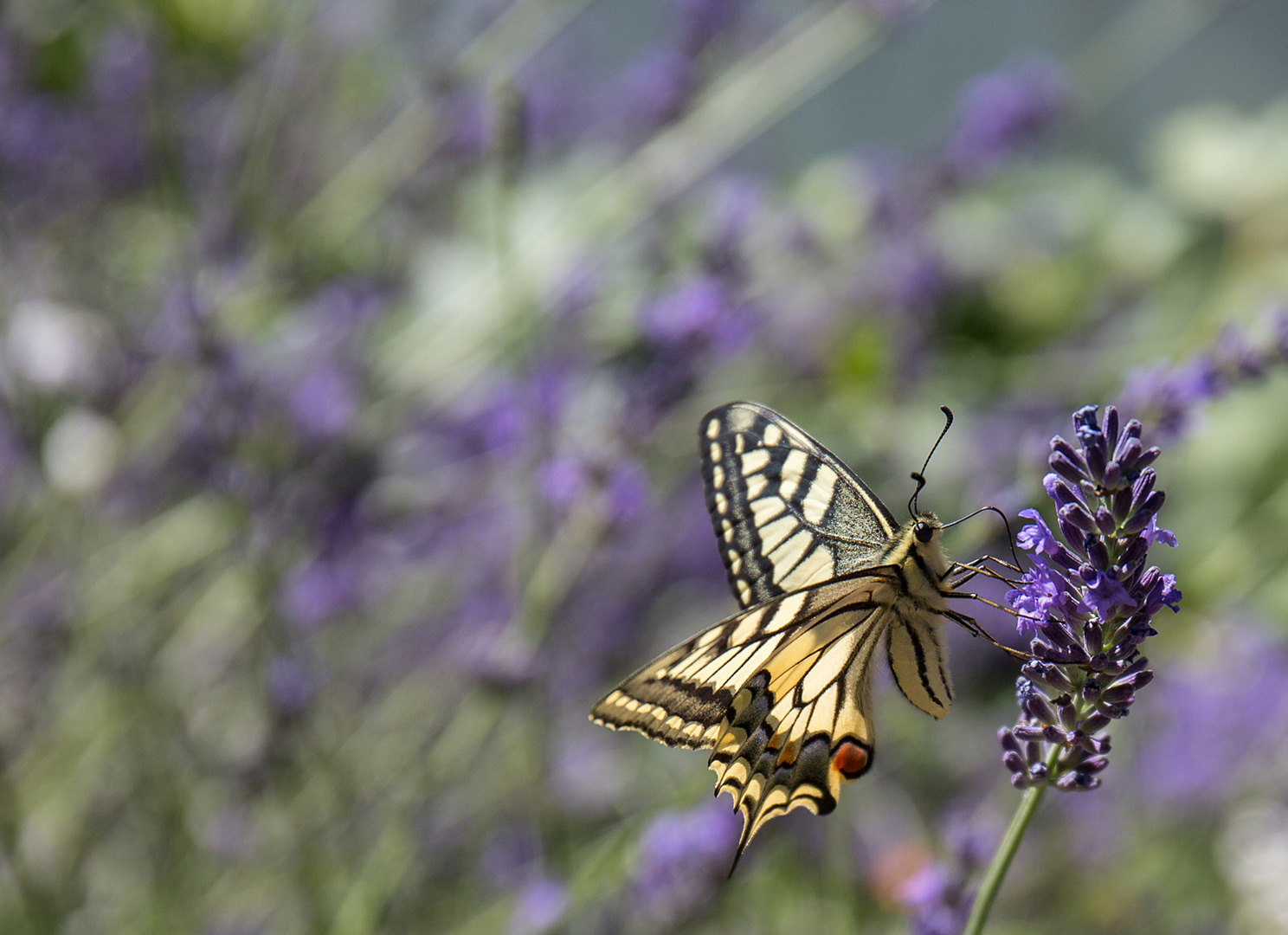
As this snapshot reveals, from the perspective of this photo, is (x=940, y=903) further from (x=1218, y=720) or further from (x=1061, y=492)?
(x=1218, y=720)

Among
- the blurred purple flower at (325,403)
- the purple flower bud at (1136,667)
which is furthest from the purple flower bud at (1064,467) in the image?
the blurred purple flower at (325,403)

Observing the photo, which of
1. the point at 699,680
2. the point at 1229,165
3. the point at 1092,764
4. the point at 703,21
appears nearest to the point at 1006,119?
the point at 703,21

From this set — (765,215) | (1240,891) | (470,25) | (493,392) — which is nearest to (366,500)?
(493,392)

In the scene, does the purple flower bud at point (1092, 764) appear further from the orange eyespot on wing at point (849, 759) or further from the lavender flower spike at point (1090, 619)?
the orange eyespot on wing at point (849, 759)

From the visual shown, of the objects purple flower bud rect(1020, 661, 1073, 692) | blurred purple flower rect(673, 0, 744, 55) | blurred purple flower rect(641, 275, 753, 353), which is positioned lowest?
purple flower bud rect(1020, 661, 1073, 692)

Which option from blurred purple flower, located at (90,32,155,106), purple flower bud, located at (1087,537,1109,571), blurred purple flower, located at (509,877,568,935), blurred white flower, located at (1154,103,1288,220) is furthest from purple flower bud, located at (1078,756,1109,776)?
blurred white flower, located at (1154,103,1288,220)

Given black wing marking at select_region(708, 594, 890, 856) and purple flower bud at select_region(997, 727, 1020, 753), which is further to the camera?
black wing marking at select_region(708, 594, 890, 856)

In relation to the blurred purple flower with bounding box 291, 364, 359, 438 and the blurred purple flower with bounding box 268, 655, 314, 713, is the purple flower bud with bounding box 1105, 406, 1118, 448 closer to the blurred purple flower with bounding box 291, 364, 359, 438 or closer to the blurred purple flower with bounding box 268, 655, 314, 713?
the blurred purple flower with bounding box 268, 655, 314, 713

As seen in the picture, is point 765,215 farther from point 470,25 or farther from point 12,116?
point 12,116
